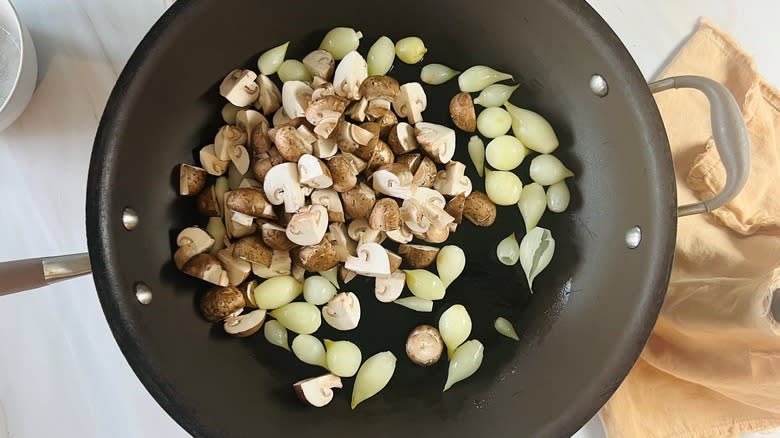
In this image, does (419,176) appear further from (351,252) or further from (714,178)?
(714,178)

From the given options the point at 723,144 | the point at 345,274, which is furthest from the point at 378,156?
the point at 723,144

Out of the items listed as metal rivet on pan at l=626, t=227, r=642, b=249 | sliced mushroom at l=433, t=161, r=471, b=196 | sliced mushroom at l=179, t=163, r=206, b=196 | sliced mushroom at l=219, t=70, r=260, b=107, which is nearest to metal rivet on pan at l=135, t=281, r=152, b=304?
sliced mushroom at l=179, t=163, r=206, b=196

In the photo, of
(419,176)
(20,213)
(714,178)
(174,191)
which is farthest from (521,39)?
(20,213)

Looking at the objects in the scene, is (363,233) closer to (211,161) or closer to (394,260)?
(394,260)

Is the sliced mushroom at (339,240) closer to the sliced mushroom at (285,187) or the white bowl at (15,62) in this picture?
the sliced mushroom at (285,187)

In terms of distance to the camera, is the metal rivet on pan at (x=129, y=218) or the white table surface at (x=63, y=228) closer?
the metal rivet on pan at (x=129, y=218)

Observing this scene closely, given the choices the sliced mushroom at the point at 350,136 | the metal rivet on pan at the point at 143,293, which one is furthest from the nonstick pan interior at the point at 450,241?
the sliced mushroom at the point at 350,136
